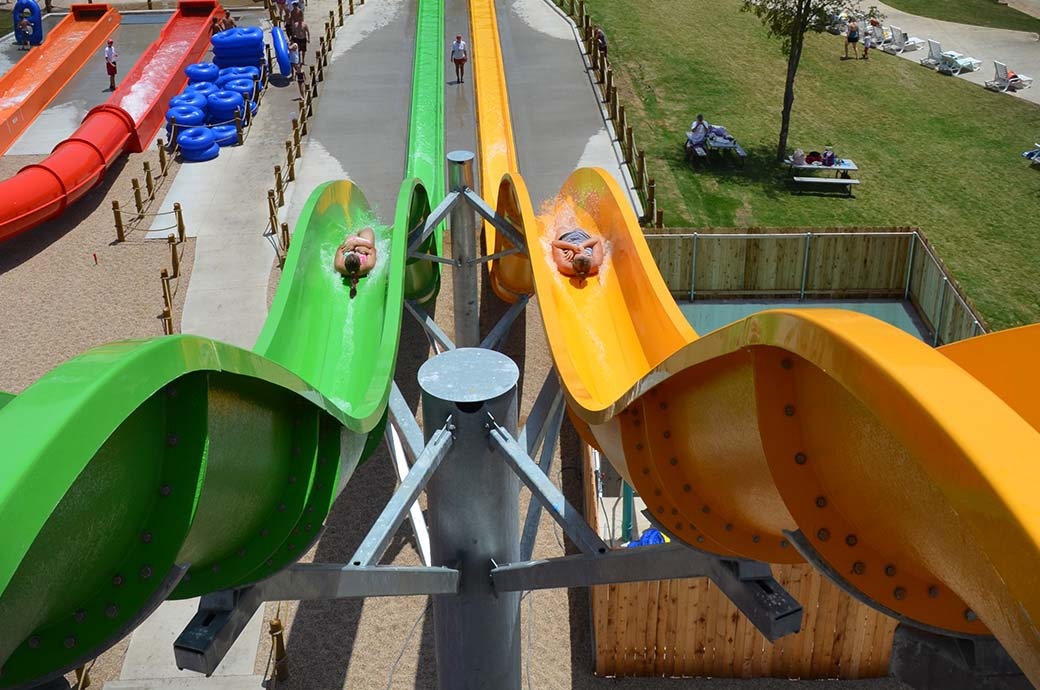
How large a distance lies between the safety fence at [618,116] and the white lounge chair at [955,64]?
823 cm

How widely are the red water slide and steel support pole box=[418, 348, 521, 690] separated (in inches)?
430

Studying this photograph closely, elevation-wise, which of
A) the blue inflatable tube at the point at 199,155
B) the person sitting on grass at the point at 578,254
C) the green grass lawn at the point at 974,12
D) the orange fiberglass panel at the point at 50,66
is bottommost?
the green grass lawn at the point at 974,12

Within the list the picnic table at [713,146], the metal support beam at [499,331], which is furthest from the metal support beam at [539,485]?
the picnic table at [713,146]

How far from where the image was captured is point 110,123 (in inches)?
687

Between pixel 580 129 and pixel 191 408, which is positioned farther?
pixel 580 129

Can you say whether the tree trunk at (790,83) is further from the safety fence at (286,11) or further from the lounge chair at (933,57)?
the safety fence at (286,11)

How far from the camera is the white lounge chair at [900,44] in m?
25.7

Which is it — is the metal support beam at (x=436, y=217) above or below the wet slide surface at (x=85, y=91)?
above

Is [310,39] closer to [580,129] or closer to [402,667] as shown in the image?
[580,129]

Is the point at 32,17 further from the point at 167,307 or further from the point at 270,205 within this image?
the point at 167,307

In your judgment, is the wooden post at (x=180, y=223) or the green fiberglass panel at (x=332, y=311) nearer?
the green fiberglass panel at (x=332, y=311)

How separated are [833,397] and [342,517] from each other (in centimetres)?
718

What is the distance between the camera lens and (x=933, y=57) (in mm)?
24531

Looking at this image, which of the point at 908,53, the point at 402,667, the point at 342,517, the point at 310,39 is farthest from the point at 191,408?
the point at 908,53
